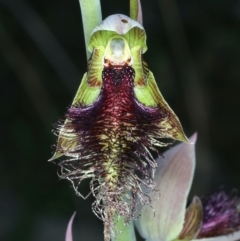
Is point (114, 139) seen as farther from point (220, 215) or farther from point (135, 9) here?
point (220, 215)

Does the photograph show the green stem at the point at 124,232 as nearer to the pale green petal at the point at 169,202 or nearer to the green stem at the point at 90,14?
the pale green petal at the point at 169,202

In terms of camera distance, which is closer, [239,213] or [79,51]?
[239,213]

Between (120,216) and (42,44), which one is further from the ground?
(42,44)

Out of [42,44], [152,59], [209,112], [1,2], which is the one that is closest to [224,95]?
→ [209,112]

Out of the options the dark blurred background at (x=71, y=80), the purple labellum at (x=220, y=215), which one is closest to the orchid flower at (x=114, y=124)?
the purple labellum at (x=220, y=215)

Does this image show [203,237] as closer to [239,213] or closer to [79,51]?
[239,213]

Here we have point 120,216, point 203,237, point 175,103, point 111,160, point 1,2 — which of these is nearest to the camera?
point 111,160

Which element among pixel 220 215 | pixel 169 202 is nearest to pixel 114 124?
pixel 169 202

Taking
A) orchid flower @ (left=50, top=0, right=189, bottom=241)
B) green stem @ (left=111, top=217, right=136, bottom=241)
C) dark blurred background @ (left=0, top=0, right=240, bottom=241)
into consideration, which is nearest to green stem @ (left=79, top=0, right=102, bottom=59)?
orchid flower @ (left=50, top=0, right=189, bottom=241)
